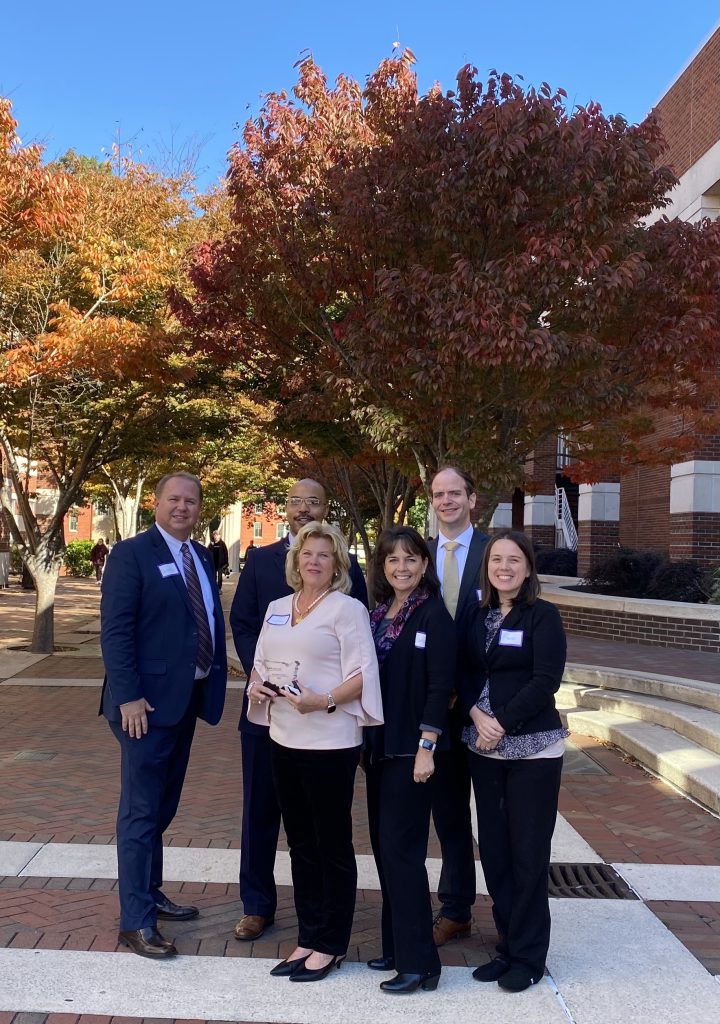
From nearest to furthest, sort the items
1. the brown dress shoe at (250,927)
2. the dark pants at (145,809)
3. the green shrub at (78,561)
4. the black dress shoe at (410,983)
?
1. the black dress shoe at (410,983)
2. the dark pants at (145,809)
3. the brown dress shoe at (250,927)
4. the green shrub at (78,561)

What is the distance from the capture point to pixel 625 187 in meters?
8.80

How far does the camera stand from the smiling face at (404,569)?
3875 mm

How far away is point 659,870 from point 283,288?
7255 millimetres

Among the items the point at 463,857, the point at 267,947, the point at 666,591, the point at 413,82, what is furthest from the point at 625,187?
the point at 666,591

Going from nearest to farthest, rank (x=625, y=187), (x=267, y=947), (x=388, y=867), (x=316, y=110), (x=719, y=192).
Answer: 1. (x=388, y=867)
2. (x=267, y=947)
3. (x=625, y=187)
4. (x=316, y=110)
5. (x=719, y=192)

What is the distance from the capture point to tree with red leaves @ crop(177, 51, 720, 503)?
8.30 m

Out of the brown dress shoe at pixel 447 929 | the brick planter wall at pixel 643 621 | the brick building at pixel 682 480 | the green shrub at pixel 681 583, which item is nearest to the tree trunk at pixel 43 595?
the brick building at pixel 682 480

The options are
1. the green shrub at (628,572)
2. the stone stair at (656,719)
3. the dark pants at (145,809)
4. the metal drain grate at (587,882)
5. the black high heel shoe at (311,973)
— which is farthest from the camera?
the green shrub at (628,572)

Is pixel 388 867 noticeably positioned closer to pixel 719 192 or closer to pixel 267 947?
pixel 267 947

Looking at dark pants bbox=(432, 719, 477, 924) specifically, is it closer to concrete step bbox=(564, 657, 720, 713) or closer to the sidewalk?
the sidewalk

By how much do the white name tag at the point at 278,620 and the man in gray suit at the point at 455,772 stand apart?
77 centimetres

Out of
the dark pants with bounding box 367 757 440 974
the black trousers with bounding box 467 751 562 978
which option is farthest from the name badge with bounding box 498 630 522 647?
the dark pants with bounding box 367 757 440 974

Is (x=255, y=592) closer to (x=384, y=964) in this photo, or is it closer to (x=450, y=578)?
(x=450, y=578)

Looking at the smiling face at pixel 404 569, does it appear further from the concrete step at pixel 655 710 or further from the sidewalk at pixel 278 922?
the concrete step at pixel 655 710
